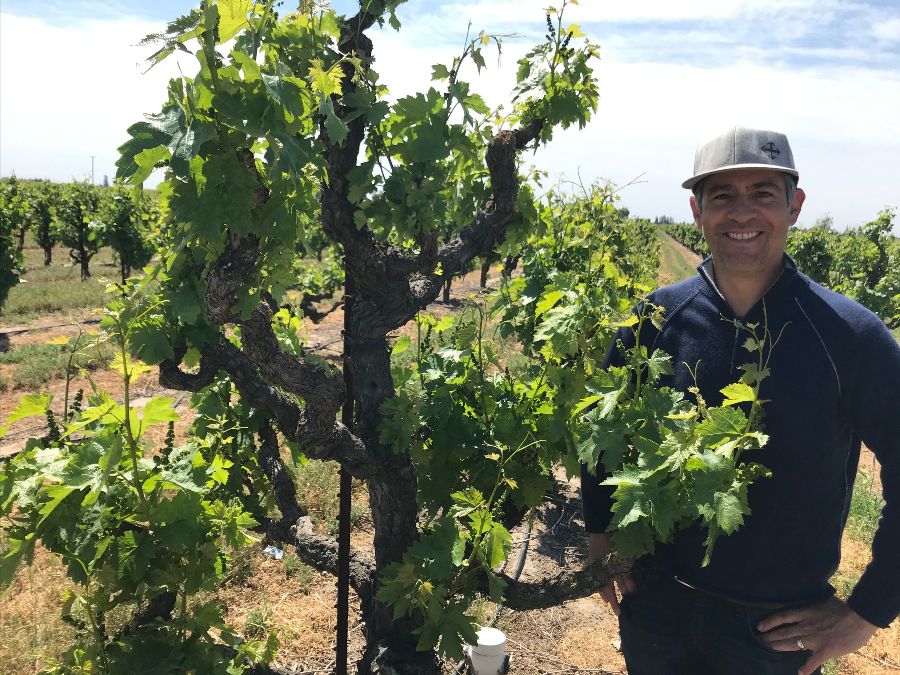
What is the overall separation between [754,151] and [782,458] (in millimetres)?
1133

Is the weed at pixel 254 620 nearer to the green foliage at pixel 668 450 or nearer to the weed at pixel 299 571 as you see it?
the weed at pixel 299 571

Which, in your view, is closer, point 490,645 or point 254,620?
point 490,645

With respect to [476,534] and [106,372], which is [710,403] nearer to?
[476,534]

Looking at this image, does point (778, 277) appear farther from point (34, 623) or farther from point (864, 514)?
point (864, 514)

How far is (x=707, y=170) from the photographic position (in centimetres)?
229

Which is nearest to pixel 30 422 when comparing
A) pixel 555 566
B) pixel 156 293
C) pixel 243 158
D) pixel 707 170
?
pixel 555 566

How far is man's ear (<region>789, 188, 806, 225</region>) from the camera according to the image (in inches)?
93.9

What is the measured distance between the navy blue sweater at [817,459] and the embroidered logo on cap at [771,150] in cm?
55

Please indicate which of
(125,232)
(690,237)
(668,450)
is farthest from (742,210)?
(690,237)

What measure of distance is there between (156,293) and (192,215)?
1.57ft

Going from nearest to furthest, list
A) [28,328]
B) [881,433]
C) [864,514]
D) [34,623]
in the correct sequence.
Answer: [881,433] < [34,623] < [864,514] < [28,328]

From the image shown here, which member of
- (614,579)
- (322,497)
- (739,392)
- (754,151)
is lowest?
(322,497)

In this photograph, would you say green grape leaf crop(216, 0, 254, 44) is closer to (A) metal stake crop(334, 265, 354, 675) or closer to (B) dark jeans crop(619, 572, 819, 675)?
(A) metal stake crop(334, 265, 354, 675)

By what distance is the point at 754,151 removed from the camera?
2.20 metres
